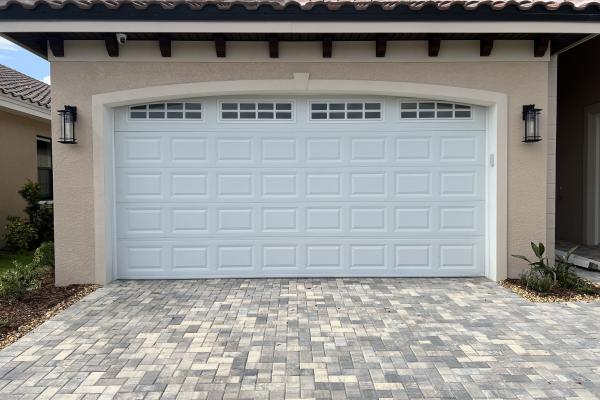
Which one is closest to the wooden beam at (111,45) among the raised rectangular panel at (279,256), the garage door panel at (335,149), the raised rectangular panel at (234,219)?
the garage door panel at (335,149)

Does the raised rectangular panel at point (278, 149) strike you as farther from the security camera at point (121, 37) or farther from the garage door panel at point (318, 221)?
the security camera at point (121, 37)

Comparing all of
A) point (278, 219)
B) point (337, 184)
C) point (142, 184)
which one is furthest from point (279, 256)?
point (142, 184)

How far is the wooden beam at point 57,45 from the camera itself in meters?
6.46

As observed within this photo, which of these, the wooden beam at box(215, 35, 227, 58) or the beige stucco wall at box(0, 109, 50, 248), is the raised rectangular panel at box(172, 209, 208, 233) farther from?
the beige stucco wall at box(0, 109, 50, 248)

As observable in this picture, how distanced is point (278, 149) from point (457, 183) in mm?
2843

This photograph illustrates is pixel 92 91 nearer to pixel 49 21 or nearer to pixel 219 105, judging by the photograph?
pixel 49 21

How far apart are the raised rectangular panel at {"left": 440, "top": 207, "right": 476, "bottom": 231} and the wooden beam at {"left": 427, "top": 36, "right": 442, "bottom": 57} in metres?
2.34

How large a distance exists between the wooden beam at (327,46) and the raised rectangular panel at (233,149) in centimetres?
174

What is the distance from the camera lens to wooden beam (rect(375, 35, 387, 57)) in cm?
652

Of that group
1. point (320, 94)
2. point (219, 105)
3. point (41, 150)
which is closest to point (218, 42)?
point (219, 105)

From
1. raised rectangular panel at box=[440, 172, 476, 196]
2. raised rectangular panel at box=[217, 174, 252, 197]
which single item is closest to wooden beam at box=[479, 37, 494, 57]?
raised rectangular panel at box=[440, 172, 476, 196]

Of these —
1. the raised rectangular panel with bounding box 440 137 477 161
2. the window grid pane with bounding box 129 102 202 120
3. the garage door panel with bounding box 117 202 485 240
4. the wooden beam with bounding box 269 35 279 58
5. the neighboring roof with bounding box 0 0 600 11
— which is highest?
the neighboring roof with bounding box 0 0 600 11

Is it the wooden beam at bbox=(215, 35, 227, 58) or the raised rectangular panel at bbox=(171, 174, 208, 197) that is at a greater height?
the wooden beam at bbox=(215, 35, 227, 58)

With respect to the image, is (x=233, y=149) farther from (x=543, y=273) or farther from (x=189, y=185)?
(x=543, y=273)
